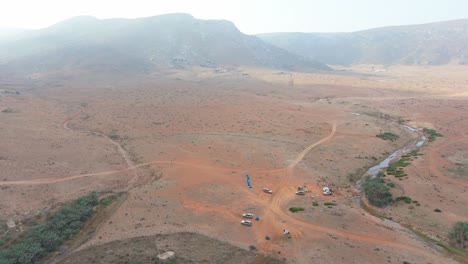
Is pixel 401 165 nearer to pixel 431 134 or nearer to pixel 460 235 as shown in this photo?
pixel 460 235

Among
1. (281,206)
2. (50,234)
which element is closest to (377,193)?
(281,206)

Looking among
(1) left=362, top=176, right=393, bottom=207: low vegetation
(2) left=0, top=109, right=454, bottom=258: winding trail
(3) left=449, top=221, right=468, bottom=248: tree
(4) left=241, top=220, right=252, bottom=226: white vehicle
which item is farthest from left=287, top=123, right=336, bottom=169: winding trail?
(3) left=449, top=221, right=468, bottom=248: tree

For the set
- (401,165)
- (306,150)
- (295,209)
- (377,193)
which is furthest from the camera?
(306,150)

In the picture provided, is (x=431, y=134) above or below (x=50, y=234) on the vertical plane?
below

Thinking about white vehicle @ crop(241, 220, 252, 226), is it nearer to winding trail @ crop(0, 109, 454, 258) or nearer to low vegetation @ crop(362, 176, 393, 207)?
winding trail @ crop(0, 109, 454, 258)

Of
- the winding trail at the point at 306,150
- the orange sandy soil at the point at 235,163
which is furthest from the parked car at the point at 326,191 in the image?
the winding trail at the point at 306,150

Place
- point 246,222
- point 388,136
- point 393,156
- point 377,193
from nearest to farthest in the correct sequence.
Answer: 1. point 246,222
2. point 377,193
3. point 393,156
4. point 388,136
